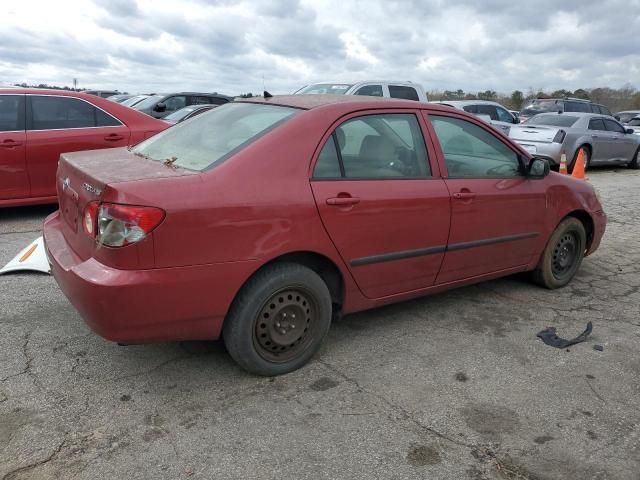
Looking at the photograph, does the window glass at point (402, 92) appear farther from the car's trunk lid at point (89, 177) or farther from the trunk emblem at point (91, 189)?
the trunk emblem at point (91, 189)

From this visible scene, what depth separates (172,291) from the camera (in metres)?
2.74

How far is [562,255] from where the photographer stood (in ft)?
16.0

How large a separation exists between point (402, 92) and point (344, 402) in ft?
30.2

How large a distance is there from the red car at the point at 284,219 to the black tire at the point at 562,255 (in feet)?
1.37

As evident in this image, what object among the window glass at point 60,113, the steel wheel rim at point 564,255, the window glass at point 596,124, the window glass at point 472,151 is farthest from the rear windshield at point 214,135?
the window glass at point 596,124

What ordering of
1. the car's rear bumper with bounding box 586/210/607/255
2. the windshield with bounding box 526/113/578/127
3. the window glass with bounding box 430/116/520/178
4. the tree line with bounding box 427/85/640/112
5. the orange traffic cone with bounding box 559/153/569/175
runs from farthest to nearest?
the tree line with bounding box 427/85/640/112 < the windshield with bounding box 526/113/578/127 < the orange traffic cone with bounding box 559/153/569/175 < the car's rear bumper with bounding box 586/210/607/255 < the window glass with bounding box 430/116/520/178

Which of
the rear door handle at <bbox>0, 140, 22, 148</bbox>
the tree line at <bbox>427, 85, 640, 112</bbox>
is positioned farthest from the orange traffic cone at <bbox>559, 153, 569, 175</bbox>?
the tree line at <bbox>427, 85, 640, 112</bbox>

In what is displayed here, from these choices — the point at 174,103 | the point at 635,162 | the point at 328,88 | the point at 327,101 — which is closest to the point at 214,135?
the point at 327,101

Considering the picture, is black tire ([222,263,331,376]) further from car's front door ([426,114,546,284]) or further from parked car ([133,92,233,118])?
parked car ([133,92,233,118])

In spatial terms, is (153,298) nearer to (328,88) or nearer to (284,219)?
(284,219)

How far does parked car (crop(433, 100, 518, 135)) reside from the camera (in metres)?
14.0

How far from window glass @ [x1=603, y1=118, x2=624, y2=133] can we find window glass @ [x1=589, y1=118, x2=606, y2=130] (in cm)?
17

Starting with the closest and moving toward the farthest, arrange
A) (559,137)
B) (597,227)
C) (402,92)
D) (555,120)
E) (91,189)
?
(91,189), (597,227), (402,92), (559,137), (555,120)

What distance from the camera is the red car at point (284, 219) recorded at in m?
2.72
